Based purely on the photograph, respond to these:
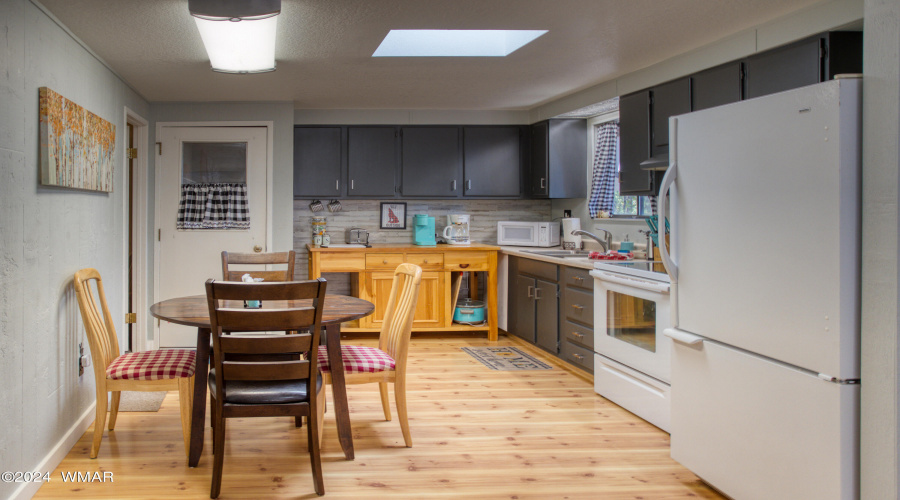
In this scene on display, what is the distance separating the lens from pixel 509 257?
5926 millimetres

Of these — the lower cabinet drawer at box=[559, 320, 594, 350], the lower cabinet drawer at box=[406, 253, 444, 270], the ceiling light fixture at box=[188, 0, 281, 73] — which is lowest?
the lower cabinet drawer at box=[559, 320, 594, 350]

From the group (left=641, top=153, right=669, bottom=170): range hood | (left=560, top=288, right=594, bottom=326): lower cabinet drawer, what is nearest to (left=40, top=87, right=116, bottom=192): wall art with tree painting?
(left=560, top=288, right=594, bottom=326): lower cabinet drawer

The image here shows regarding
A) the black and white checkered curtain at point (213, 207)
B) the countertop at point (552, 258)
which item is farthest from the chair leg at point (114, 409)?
the countertop at point (552, 258)

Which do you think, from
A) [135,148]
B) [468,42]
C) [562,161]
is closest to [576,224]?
[562,161]

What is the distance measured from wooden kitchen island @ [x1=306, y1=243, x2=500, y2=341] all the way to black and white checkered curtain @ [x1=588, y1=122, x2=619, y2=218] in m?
1.03

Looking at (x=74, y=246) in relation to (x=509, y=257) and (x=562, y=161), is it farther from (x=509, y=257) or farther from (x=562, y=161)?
(x=562, y=161)

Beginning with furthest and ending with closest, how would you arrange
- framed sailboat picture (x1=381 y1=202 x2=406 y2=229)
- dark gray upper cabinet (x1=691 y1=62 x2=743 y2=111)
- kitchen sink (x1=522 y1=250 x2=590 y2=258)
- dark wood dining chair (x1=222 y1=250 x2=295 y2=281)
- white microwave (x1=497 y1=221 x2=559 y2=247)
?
framed sailboat picture (x1=381 y1=202 x2=406 y2=229) < white microwave (x1=497 y1=221 x2=559 y2=247) < kitchen sink (x1=522 y1=250 x2=590 y2=258) < dark wood dining chair (x1=222 y1=250 x2=295 y2=281) < dark gray upper cabinet (x1=691 y1=62 x2=743 y2=111)

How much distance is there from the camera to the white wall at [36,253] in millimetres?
2467

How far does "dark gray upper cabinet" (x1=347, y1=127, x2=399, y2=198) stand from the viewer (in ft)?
19.8

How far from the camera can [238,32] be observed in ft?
10.9

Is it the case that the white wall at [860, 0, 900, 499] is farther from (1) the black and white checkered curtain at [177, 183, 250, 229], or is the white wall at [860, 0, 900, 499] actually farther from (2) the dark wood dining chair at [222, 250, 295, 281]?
(1) the black and white checkered curtain at [177, 183, 250, 229]

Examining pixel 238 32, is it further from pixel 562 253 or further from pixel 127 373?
pixel 562 253

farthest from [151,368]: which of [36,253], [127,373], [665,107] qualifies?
[665,107]

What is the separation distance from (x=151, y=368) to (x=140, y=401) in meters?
1.03
